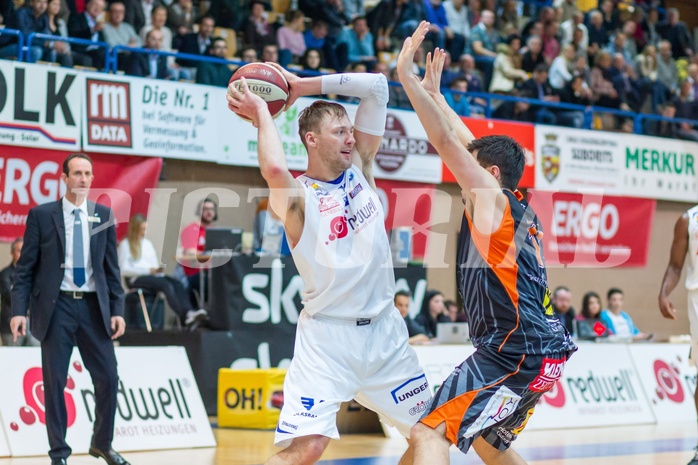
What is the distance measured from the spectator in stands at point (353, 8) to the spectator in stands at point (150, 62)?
4.90 metres

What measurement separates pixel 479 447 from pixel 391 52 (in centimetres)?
1377

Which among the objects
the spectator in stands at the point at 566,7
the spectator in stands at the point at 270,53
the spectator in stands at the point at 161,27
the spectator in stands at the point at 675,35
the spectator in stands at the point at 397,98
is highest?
the spectator in stands at the point at 566,7

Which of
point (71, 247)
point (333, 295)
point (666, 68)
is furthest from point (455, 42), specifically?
point (333, 295)

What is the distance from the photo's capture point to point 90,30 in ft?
46.7

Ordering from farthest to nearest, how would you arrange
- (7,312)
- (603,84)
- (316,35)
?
(603,84), (316,35), (7,312)

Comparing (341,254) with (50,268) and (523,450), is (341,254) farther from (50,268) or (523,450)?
(523,450)

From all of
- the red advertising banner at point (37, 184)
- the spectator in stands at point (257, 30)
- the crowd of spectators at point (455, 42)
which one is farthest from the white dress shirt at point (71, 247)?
the spectator in stands at point (257, 30)

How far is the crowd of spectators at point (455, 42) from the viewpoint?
14.3 meters

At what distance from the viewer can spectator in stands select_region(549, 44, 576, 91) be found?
774 inches

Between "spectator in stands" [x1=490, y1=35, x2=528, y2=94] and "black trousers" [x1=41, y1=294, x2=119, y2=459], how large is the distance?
12449mm

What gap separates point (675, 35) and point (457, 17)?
637 cm

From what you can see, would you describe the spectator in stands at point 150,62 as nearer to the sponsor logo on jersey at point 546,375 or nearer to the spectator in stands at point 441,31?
the spectator in stands at point 441,31

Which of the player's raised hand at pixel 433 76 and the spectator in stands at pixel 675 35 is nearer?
the player's raised hand at pixel 433 76

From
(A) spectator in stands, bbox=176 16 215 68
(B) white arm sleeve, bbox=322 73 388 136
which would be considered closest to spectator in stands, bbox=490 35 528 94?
(A) spectator in stands, bbox=176 16 215 68
